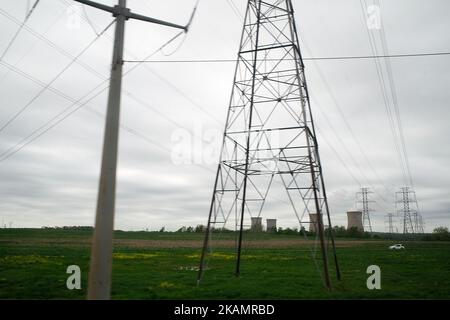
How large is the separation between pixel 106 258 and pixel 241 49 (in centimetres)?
1487

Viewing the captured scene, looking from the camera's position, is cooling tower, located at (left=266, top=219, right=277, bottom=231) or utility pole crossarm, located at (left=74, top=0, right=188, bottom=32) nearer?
utility pole crossarm, located at (left=74, top=0, right=188, bottom=32)

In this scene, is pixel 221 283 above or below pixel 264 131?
below

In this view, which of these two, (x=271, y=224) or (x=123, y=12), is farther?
(x=271, y=224)

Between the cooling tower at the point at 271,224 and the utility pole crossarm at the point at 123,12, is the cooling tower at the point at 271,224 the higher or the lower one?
the lower one

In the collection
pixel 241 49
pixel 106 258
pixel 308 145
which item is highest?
pixel 241 49

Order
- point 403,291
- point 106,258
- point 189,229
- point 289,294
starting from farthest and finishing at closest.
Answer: point 189,229 → point 403,291 → point 289,294 → point 106,258

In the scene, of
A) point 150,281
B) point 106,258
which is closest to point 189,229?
point 150,281

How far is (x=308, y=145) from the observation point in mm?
17312

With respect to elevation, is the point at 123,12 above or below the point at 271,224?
above

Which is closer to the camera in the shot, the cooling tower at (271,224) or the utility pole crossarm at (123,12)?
the utility pole crossarm at (123,12)

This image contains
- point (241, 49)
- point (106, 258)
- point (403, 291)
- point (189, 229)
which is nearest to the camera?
Result: point (106, 258)

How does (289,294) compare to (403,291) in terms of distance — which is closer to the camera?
(289,294)

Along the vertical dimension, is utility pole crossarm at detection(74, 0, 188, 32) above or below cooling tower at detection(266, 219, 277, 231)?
above
